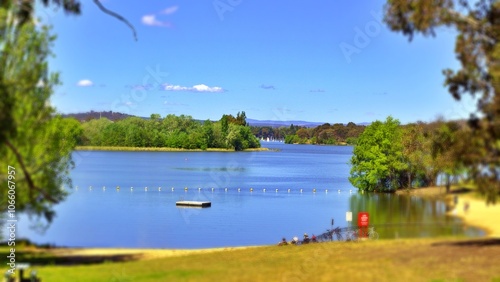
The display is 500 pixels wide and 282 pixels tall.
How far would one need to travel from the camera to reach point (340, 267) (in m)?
16.3

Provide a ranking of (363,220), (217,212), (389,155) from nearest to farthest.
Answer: (363,220), (217,212), (389,155)

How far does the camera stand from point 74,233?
35.1 m

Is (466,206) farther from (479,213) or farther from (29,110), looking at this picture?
(29,110)

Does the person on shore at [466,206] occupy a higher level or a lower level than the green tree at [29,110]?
lower

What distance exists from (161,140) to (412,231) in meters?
146

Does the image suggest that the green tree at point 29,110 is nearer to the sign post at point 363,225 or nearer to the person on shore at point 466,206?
the person on shore at point 466,206

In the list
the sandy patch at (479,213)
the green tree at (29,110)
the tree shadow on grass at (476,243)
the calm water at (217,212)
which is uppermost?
the green tree at (29,110)

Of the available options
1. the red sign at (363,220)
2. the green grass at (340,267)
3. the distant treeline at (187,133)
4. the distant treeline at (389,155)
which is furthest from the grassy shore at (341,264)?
the distant treeline at (187,133)

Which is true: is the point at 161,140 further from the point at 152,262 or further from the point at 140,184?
the point at 152,262

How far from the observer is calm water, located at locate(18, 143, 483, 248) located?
31.9 m

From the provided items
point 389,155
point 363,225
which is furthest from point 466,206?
point 389,155

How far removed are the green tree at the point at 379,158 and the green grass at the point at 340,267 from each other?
46165 mm

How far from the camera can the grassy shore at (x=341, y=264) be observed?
1511cm

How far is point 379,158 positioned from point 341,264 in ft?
172
